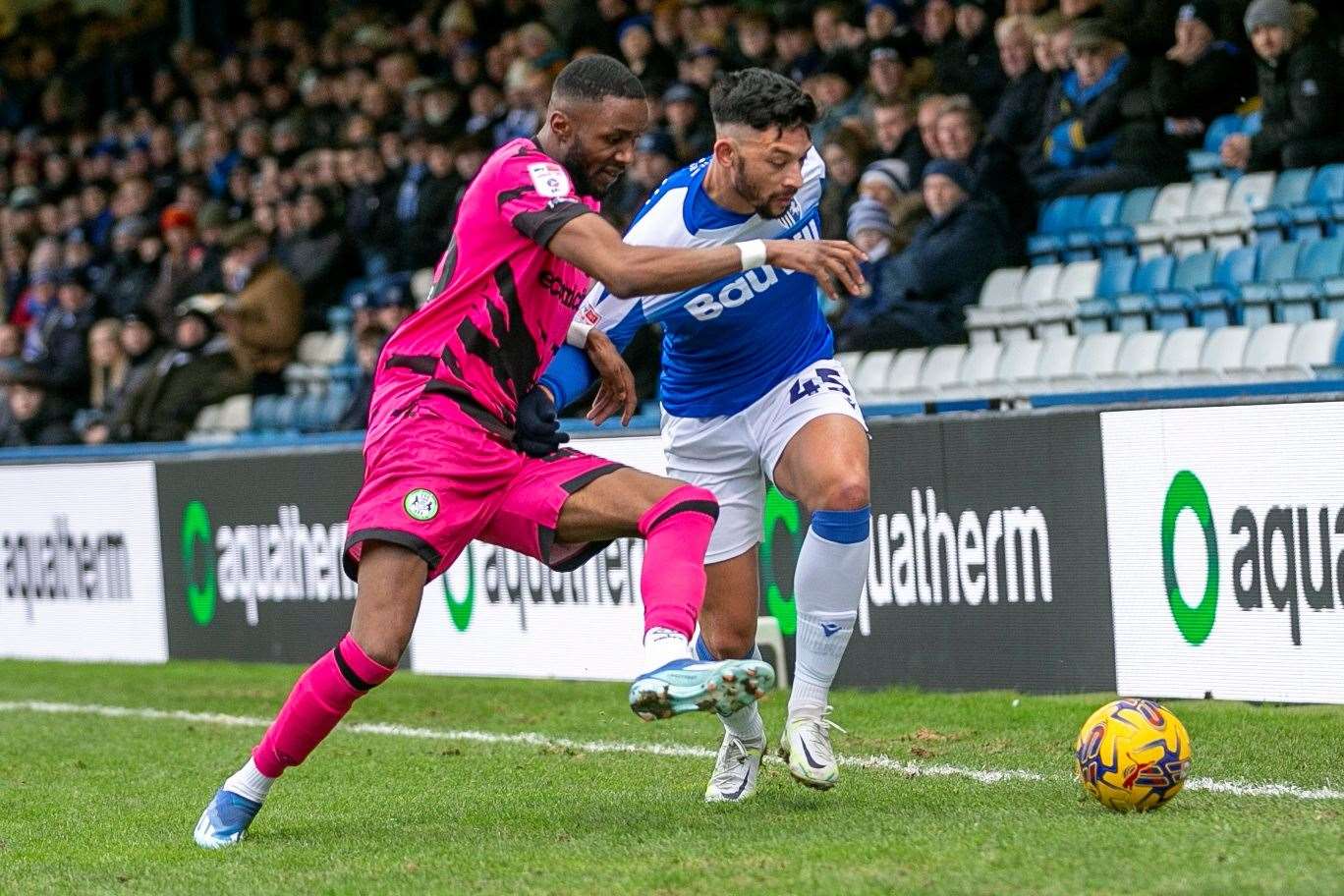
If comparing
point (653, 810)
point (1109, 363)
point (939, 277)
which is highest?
point (939, 277)

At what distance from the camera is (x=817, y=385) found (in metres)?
6.38

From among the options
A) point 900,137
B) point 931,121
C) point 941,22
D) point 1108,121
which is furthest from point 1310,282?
point 941,22

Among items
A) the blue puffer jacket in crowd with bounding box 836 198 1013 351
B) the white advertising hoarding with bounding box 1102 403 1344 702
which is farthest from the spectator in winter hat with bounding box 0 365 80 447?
the white advertising hoarding with bounding box 1102 403 1344 702

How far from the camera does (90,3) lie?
28.5 m

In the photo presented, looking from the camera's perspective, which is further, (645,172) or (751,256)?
(645,172)

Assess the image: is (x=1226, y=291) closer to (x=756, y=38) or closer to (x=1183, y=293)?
(x=1183, y=293)

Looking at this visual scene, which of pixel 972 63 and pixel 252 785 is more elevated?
pixel 972 63

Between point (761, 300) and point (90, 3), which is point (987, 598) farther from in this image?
point (90, 3)

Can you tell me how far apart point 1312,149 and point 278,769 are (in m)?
7.83

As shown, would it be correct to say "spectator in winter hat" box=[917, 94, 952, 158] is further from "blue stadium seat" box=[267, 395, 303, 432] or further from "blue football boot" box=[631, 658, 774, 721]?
"blue football boot" box=[631, 658, 774, 721]

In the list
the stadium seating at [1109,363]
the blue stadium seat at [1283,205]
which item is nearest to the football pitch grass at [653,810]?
the stadium seating at [1109,363]

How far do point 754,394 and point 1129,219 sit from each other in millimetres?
6411

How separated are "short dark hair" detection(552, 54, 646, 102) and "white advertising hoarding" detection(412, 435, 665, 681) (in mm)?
4633

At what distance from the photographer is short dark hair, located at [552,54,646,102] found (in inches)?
216
